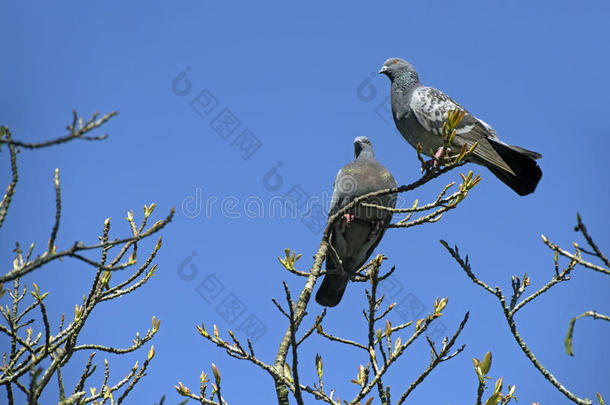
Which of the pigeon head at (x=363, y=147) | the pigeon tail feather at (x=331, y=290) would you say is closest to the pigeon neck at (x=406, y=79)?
the pigeon head at (x=363, y=147)

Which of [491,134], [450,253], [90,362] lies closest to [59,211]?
[90,362]

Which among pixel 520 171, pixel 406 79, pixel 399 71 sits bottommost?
pixel 520 171

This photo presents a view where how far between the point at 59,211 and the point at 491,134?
198 inches

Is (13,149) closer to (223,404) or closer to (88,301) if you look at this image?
(88,301)

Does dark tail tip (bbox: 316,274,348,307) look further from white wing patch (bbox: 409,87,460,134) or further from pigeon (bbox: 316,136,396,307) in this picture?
white wing patch (bbox: 409,87,460,134)

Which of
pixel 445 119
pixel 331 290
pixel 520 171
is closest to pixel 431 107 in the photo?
pixel 445 119

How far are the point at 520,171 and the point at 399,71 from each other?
2.06 metres

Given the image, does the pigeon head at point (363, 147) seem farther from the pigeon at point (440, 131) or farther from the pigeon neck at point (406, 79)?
the pigeon neck at point (406, 79)

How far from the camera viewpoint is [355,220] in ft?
16.3

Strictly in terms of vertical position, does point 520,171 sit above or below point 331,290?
below

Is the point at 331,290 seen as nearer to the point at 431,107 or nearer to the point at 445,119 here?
the point at 445,119

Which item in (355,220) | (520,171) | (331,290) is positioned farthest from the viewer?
(520,171)

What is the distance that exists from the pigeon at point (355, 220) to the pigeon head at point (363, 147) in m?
0.17

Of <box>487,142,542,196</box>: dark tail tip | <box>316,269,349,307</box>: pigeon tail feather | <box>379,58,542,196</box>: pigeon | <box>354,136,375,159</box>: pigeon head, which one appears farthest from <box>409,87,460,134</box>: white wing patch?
<box>316,269,349,307</box>: pigeon tail feather
